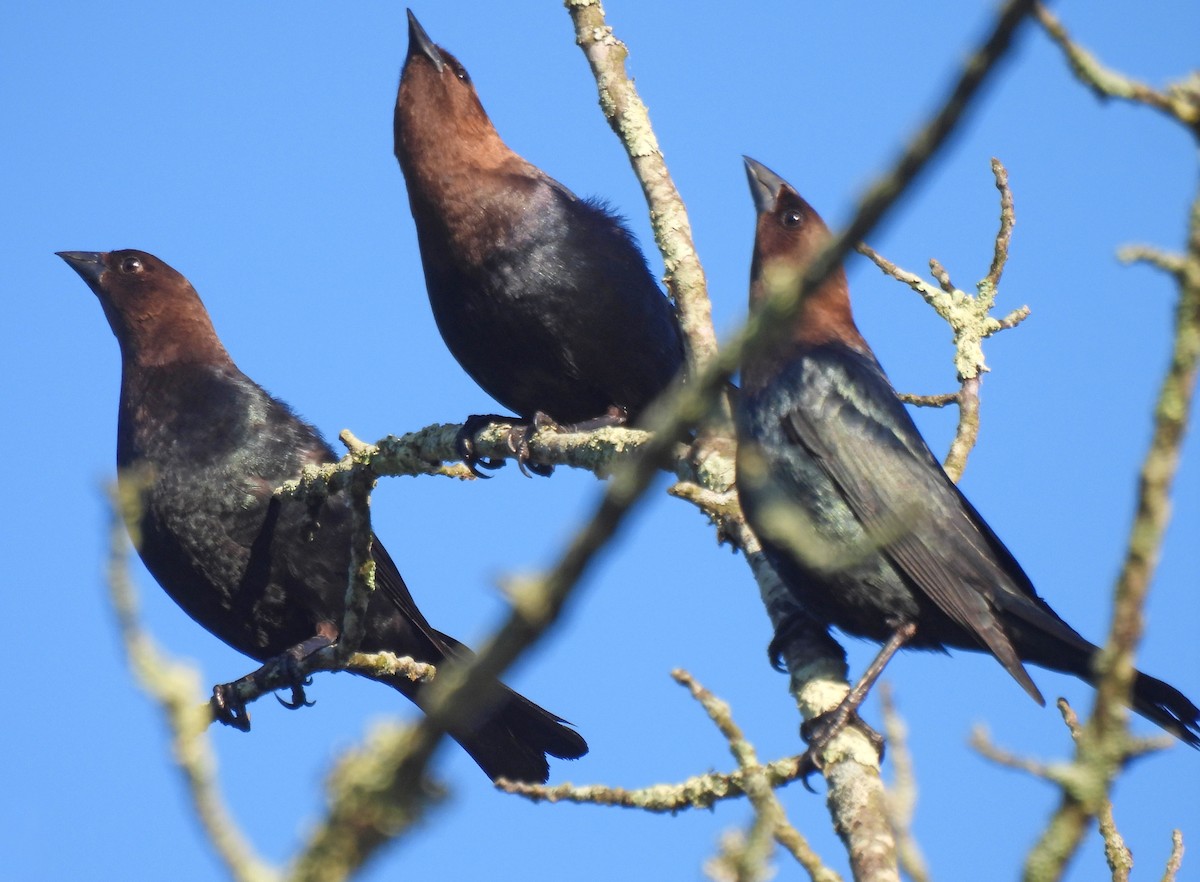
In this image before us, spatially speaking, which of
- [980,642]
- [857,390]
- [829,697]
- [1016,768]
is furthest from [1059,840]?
[857,390]

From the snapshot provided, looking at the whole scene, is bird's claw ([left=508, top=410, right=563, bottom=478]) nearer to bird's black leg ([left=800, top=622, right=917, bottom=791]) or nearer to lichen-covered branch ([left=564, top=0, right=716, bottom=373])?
lichen-covered branch ([left=564, top=0, right=716, bottom=373])

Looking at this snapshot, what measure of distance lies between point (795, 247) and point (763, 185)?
0.33 m

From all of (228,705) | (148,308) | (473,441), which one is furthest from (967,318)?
(148,308)

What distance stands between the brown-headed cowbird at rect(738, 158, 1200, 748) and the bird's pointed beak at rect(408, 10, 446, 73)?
1.69 meters

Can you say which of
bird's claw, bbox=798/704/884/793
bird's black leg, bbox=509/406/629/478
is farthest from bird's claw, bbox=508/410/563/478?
bird's claw, bbox=798/704/884/793

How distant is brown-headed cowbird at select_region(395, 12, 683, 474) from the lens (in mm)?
5035

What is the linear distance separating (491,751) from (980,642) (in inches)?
92.3

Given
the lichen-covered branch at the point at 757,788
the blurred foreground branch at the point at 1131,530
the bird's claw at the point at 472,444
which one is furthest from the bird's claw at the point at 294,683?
the blurred foreground branch at the point at 1131,530

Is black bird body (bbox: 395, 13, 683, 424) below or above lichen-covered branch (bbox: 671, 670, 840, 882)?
above

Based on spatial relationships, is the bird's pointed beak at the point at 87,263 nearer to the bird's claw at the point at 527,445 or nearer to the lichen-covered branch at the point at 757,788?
the bird's claw at the point at 527,445

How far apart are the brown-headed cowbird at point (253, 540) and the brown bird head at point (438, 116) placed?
48.5 inches

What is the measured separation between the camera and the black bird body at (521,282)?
5.04 m

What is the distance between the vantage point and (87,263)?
21.0 ft

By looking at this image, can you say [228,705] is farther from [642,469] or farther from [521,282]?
[642,469]
